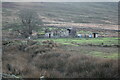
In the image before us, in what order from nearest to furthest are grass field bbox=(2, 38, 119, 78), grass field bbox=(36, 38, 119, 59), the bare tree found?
grass field bbox=(2, 38, 119, 78), grass field bbox=(36, 38, 119, 59), the bare tree

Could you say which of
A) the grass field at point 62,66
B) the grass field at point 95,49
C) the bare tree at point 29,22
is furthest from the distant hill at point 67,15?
the grass field at point 62,66

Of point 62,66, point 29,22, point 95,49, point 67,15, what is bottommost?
point 62,66

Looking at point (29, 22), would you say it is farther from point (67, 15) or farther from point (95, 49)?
point (67, 15)

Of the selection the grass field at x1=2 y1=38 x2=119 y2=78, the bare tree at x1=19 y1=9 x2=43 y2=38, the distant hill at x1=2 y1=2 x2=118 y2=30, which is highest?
the distant hill at x1=2 y1=2 x2=118 y2=30

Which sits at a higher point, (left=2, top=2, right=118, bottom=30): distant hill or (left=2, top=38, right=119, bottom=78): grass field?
(left=2, top=2, right=118, bottom=30): distant hill

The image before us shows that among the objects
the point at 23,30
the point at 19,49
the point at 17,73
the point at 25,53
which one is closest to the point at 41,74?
the point at 17,73

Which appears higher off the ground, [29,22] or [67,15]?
[67,15]

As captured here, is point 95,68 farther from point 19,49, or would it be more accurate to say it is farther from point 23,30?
point 23,30

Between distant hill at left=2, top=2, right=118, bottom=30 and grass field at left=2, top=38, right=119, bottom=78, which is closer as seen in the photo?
grass field at left=2, top=38, right=119, bottom=78

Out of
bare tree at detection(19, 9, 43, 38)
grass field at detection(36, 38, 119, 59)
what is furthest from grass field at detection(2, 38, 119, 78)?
bare tree at detection(19, 9, 43, 38)

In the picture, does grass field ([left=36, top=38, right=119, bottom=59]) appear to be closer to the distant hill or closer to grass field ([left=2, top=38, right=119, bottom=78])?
grass field ([left=2, top=38, right=119, bottom=78])

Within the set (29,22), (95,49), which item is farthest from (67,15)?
(95,49)

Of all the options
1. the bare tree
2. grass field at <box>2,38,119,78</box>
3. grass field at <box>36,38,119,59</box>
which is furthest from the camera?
the bare tree

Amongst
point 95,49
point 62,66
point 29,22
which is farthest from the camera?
point 29,22
